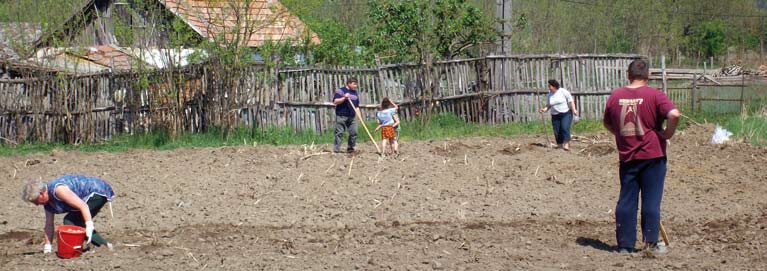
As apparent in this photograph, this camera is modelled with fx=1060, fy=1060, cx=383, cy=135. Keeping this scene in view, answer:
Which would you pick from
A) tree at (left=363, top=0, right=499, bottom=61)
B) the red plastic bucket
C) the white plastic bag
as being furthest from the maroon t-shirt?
tree at (left=363, top=0, right=499, bottom=61)

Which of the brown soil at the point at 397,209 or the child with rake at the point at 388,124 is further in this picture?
the child with rake at the point at 388,124

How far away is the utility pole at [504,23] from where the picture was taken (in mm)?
22344

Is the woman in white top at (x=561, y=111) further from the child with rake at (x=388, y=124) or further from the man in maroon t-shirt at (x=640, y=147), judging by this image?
the man in maroon t-shirt at (x=640, y=147)

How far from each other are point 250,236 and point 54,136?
441 inches

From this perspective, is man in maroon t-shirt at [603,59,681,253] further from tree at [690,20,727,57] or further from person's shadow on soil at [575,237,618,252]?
tree at [690,20,727,57]

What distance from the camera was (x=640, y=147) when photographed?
877cm

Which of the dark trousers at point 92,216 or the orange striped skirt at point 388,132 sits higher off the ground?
the orange striped skirt at point 388,132

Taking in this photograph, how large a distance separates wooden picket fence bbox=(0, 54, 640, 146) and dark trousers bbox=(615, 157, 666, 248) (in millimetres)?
11264

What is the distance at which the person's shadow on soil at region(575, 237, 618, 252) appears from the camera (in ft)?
30.6

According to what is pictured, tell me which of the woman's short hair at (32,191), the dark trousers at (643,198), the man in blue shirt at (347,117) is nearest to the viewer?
the dark trousers at (643,198)

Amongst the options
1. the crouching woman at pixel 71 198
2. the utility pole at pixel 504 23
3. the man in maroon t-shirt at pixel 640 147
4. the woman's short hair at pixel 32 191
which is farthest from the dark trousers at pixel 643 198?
the utility pole at pixel 504 23

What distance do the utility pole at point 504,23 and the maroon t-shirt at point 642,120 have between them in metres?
13.5

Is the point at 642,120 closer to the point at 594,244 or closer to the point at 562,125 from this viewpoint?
the point at 594,244

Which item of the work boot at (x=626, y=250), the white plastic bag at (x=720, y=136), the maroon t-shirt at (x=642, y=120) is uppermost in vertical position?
the maroon t-shirt at (x=642, y=120)
